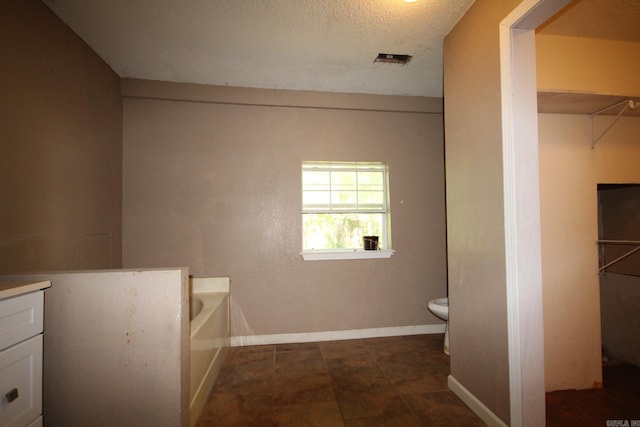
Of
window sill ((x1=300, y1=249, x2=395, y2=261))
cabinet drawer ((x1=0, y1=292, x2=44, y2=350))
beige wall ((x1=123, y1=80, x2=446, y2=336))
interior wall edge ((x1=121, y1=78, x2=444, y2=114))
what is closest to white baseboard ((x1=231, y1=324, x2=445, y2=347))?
beige wall ((x1=123, y1=80, x2=446, y2=336))

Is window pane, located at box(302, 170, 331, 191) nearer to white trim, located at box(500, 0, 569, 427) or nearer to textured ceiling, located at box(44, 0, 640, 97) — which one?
textured ceiling, located at box(44, 0, 640, 97)

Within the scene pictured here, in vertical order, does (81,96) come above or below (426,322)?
above

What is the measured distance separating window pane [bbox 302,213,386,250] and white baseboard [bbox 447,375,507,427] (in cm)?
139

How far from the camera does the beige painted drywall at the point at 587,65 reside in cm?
162

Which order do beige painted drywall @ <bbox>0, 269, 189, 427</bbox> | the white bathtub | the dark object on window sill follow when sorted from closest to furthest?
beige painted drywall @ <bbox>0, 269, 189, 427</bbox>
the white bathtub
the dark object on window sill

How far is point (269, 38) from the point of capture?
75.1 inches

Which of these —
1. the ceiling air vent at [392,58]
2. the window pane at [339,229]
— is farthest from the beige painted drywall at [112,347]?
the ceiling air vent at [392,58]

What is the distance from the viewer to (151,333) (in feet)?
4.02

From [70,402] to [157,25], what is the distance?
224 centimetres

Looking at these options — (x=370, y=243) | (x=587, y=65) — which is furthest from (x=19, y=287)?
(x=587, y=65)

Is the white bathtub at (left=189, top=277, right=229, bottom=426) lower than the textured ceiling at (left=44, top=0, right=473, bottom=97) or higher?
lower

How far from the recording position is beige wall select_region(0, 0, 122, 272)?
140cm

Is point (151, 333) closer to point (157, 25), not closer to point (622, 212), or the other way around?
point (157, 25)

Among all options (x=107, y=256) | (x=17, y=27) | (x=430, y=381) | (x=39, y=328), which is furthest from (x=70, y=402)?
(x=430, y=381)
